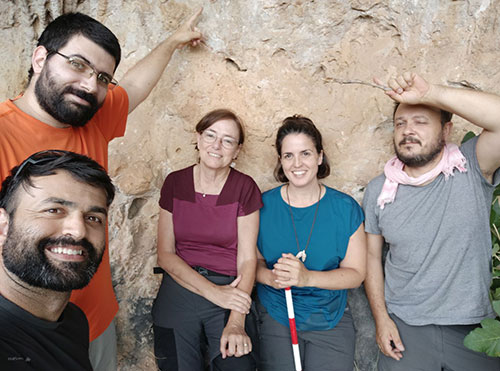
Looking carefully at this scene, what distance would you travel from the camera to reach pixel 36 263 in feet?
4.02

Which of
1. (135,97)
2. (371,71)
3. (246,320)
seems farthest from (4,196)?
(371,71)

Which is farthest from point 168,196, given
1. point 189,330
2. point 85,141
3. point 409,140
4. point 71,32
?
point 409,140

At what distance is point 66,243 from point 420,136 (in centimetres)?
186

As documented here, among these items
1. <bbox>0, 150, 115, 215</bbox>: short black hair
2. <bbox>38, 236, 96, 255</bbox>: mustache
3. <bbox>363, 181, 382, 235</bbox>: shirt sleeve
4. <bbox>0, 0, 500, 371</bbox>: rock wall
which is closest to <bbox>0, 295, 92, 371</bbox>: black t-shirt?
<bbox>38, 236, 96, 255</bbox>: mustache

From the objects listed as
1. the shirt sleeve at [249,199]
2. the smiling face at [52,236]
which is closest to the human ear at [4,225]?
the smiling face at [52,236]

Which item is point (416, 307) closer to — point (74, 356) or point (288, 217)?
point (288, 217)

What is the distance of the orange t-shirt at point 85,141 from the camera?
1625 millimetres

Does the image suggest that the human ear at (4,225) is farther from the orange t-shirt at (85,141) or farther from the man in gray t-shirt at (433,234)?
the man in gray t-shirt at (433,234)

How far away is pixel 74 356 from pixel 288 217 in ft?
4.84

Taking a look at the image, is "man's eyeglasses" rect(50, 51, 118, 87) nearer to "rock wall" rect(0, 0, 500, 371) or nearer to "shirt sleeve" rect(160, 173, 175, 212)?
"shirt sleeve" rect(160, 173, 175, 212)

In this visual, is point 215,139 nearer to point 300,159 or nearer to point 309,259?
point 300,159

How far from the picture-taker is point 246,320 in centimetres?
234

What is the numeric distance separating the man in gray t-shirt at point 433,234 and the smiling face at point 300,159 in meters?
0.45

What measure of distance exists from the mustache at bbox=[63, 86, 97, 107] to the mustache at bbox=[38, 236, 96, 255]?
2.48 feet
